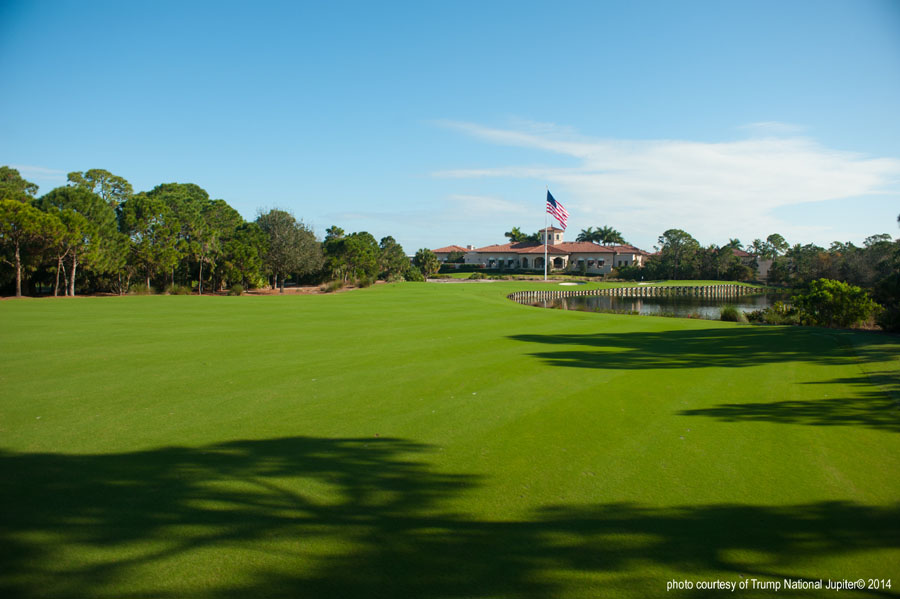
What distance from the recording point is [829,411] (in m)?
7.95

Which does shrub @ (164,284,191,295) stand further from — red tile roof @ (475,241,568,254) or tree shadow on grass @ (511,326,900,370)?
red tile roof @ (475,241,568,254)

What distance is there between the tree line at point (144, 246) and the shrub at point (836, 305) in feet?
132

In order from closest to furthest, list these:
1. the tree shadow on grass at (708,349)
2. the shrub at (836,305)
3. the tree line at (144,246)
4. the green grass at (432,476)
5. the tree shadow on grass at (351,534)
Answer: the tree shadow on grass at (351,534) < the green grass at (432,476) < the tree shadow on grass at (708,349) < the shrub at (836,305) < the tree line at (144,246)

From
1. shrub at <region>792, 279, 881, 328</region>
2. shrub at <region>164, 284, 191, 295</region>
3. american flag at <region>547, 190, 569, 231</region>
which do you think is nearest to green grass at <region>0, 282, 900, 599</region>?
shrub at <region>792, 279, 881, 328</region>

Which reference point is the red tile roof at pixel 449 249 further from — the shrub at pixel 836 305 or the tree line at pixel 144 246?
the shrub at pixel 836 305

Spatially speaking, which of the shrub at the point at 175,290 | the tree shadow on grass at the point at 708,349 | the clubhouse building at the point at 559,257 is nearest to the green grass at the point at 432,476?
the tree shadow on grass at the point at 708,349

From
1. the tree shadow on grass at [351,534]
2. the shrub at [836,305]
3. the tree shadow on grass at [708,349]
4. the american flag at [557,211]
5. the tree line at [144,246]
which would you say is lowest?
the tree shadow on grass at [351,534]

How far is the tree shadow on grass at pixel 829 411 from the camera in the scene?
7.40 metres

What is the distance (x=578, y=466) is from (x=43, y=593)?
4.75 meters

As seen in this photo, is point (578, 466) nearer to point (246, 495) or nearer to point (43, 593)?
point (246, 495)

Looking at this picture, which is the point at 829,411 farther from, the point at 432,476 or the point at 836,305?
the point at 836,305

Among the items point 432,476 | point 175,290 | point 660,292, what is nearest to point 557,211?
point 660,292

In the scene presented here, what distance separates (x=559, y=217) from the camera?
170 feet

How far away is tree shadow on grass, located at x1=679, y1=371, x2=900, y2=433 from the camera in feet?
24.3
